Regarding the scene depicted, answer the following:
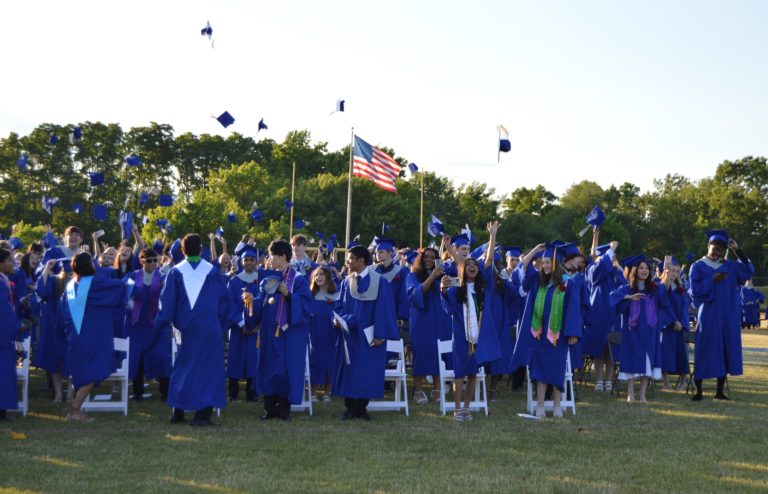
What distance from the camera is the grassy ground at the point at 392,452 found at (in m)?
6.78

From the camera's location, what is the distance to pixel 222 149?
7256 centimetres

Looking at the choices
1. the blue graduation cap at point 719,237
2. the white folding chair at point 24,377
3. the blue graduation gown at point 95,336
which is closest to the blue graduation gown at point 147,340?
the white folding chair at point 24,377

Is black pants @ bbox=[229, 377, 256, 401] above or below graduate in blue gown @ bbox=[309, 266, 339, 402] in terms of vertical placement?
below

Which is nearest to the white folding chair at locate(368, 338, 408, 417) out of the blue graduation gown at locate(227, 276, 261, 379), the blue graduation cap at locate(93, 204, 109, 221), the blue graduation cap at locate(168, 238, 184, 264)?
the blue graduation gown at locate(227, 276, 261, 379)

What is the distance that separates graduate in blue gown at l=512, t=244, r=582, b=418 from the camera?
10.2m

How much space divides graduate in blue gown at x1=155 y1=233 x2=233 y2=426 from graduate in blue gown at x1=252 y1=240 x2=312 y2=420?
0.71m

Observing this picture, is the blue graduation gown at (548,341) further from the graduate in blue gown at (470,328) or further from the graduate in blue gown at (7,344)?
the graduate in blue gown at (7,344)

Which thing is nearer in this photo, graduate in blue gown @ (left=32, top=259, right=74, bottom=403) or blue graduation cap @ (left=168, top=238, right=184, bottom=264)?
graduate in blue gown @ (left=32, top=259, right=74, bottom=403)

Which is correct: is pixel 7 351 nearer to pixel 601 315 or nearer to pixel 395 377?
pixel 395 377

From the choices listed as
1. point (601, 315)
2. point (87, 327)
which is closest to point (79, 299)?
point (87, 327)

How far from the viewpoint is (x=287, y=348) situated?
10.1 metres

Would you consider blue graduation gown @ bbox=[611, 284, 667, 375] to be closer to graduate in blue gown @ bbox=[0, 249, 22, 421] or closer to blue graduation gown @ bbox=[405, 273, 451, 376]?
blue graduation gown @ bbox=[405, 273, 451, 376]

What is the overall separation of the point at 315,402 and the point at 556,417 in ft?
10.5

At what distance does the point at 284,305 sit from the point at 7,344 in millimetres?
2921
